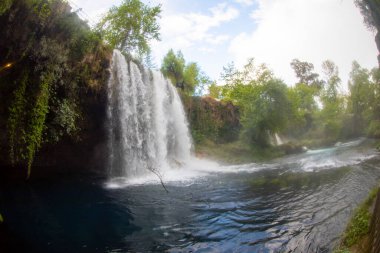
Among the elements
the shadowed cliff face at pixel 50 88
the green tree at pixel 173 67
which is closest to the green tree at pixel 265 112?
the green tree at pixel 173 67

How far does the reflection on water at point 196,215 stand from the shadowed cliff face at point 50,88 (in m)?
2.42

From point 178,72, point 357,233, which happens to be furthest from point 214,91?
point 357,233

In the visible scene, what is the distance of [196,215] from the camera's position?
24.7 ft

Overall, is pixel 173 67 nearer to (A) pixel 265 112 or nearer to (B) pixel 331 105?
(A) pixel 265 112

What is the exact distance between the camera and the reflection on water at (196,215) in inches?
219

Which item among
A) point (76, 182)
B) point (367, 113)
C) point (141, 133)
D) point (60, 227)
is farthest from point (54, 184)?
point (367, 113)

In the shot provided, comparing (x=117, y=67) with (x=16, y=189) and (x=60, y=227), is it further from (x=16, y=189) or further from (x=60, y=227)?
(x=60, y=227)

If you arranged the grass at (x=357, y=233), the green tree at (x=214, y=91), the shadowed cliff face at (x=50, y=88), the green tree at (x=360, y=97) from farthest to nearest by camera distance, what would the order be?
the green tree at (x=214, y=91)
the green tree at (x=360, y=97)
the shadowed cliff face at (x=50, y=88)
the grass at (x=357, y=233)

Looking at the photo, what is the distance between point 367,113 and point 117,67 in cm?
3773

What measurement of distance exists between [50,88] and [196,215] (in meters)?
7.88

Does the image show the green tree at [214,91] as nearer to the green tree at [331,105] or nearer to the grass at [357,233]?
the green tree at [331,105]

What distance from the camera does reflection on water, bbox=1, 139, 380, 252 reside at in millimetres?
5562

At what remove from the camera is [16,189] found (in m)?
12.0

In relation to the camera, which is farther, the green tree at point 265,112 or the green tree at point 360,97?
the green tree at point 360,97
